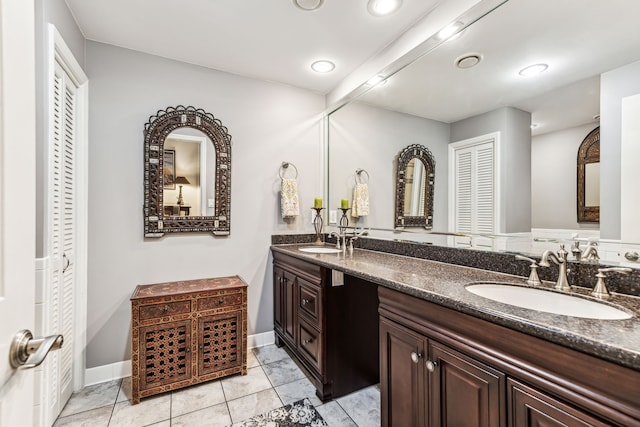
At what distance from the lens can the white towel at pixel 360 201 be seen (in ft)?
8.61

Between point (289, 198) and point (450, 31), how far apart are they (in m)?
1.71

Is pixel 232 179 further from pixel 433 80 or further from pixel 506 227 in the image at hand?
pixel 506 227

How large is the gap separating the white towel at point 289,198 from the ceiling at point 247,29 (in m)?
0.98

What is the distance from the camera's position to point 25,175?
62 cm

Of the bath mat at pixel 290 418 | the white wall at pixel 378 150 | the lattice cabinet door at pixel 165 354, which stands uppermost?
the white wall at pixel 378 150

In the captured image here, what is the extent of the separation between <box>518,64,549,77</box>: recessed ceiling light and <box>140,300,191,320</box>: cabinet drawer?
232cm

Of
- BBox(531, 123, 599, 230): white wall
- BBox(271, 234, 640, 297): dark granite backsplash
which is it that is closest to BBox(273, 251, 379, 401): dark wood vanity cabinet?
BBox(271, 234, 640, 297): dark granite backsplash

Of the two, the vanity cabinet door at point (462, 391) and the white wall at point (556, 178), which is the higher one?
the white wall at point (556, 178)

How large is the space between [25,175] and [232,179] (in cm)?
194

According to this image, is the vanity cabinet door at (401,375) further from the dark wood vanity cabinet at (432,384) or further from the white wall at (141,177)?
the white wall at (141,177)

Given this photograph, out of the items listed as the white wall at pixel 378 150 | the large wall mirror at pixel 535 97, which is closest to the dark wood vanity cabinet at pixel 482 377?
the large wall mirror at pixel 535 97

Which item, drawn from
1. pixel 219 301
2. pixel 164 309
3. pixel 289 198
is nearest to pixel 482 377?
pixel 219 301

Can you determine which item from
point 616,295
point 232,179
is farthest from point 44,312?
point 616,295

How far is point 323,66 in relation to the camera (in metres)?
2.47
